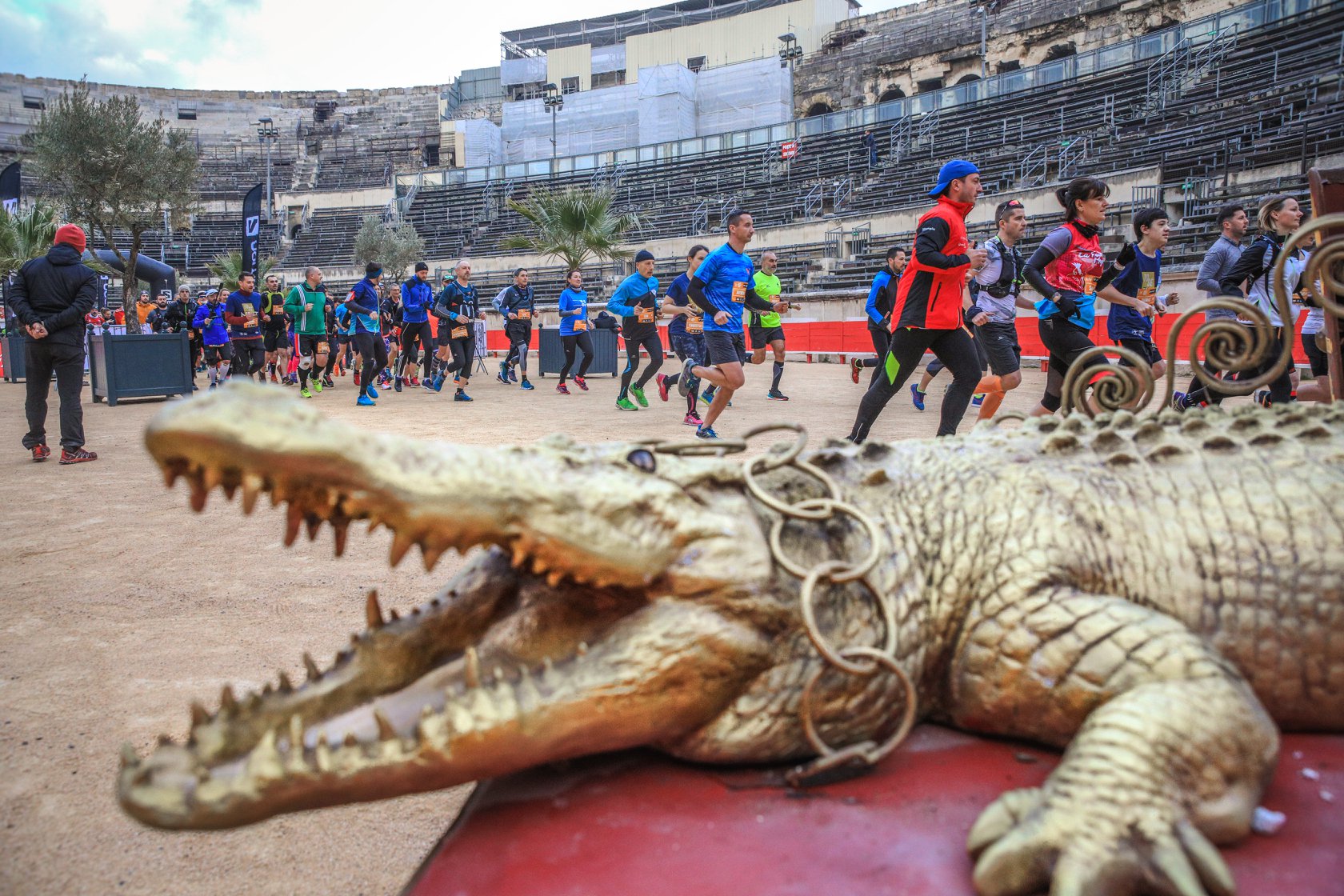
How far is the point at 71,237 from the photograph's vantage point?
6727mm

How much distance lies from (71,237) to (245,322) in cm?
548

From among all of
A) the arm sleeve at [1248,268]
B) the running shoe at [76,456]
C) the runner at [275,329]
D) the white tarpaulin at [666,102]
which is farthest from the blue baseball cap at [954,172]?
the white tarpaulin at [666,102]

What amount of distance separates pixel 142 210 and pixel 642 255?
18028 millimetres

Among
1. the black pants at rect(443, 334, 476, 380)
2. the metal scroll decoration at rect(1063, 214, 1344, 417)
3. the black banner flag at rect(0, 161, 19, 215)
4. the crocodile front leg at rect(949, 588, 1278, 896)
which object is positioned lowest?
the crocodile front leg at rect(949, 588, 1278, 896)

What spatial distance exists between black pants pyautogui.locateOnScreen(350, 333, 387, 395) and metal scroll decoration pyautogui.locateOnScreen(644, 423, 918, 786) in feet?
34.4

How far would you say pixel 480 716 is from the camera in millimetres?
1267

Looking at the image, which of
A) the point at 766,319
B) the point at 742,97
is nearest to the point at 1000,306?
the point at 766,319

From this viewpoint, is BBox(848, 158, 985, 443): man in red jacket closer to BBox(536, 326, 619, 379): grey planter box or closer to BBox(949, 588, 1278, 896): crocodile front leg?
BBox(949, 588, 1278, 896): crocodile front leg

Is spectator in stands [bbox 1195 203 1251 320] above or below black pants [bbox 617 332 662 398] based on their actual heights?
above

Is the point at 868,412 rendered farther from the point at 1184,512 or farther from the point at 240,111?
the point at 240,111

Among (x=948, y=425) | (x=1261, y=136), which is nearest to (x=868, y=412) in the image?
(x=948, y=425)

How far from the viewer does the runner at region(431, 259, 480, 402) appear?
1196 centimetres

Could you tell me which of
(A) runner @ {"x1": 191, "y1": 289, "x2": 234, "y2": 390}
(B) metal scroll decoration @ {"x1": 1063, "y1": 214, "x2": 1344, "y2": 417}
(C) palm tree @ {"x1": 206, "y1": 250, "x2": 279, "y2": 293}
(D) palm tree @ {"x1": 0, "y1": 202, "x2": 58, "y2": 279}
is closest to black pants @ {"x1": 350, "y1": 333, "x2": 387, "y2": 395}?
(A) runner @ {"x1": 191, "y1": 289, "x2": 234, "y2": 390}

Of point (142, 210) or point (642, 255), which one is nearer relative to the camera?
point (642, 255)
